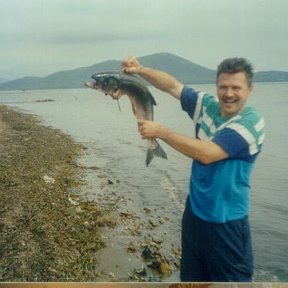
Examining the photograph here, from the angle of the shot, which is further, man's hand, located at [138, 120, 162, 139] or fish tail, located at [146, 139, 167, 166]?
fish tail, located at [146, 139, 167, 166]

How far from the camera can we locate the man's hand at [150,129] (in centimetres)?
200

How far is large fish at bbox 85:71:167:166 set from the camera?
2213mm

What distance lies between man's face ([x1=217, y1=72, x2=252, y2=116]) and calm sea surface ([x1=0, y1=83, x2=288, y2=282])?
0.26ft

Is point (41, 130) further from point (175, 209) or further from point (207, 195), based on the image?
point (207, 195)

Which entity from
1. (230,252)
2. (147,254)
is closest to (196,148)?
(230,252)

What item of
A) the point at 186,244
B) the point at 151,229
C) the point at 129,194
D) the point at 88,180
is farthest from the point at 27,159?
the point at 186,244

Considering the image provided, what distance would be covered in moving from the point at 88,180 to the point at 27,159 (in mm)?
583

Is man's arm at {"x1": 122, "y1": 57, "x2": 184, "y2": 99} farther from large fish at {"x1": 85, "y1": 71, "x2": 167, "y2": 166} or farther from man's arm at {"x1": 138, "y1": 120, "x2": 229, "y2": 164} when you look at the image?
man's arm at {"x1": 138, "y1": 120, "x2": 229, "y2": 164}

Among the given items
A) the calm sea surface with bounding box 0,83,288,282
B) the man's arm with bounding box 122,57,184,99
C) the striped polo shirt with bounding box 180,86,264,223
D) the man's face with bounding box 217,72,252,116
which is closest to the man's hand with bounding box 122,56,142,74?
the man's arm with bounding box 122,57,184,99

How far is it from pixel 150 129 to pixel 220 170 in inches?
15.6

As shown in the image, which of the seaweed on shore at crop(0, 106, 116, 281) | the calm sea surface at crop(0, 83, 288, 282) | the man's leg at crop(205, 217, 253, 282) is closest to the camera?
the man's leg at crop(205, 217, 253, 282)

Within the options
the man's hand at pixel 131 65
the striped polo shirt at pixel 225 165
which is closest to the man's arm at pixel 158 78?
the man's hand at pixel 131 65

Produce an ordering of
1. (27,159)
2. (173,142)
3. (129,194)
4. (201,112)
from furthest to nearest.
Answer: (129,194) → (27,159) → (201,112) → (173,142)

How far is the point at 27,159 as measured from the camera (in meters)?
3.17
